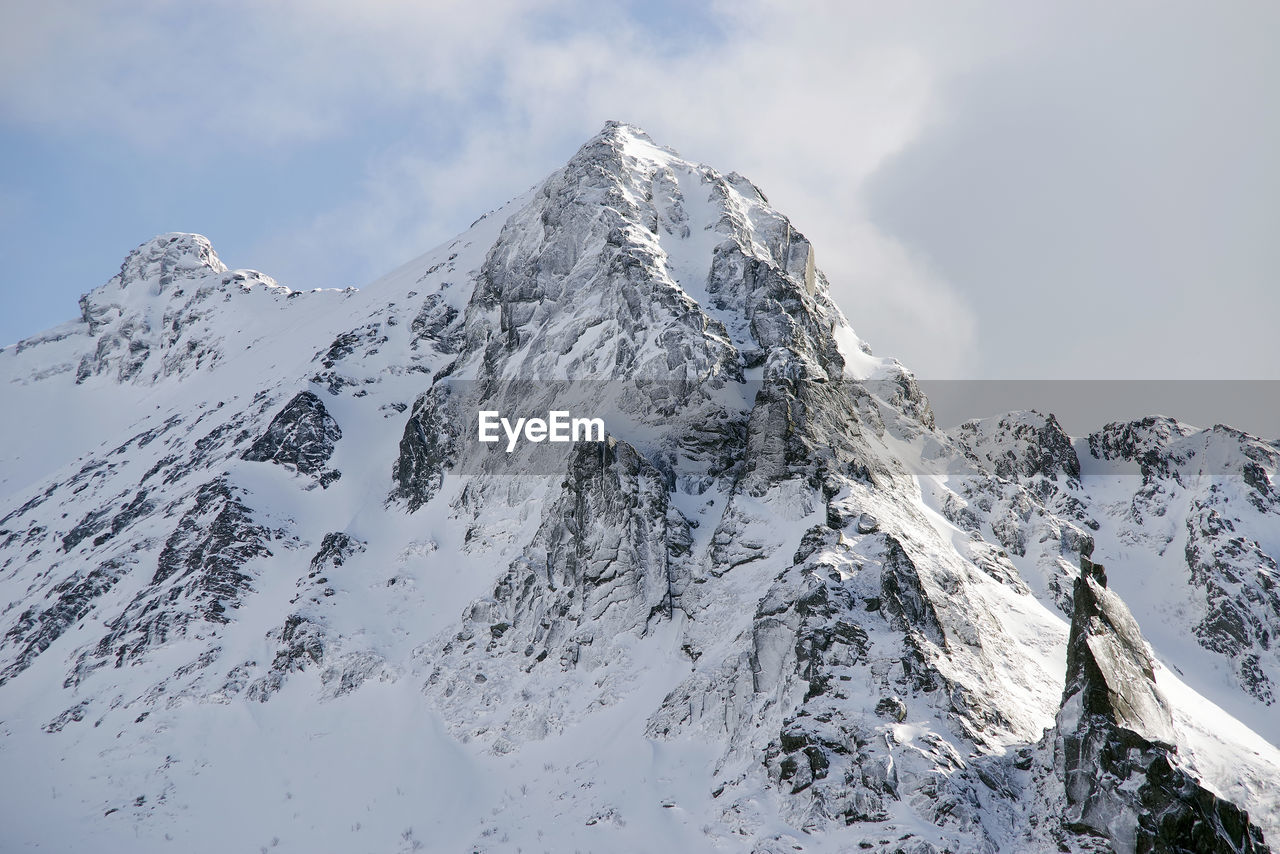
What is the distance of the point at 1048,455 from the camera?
78.9 metres

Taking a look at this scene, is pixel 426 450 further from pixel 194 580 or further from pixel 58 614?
pixel 58 614

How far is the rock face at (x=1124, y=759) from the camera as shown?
2773 centimetres

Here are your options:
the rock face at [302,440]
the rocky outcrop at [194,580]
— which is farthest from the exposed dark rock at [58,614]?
the rock face at [302,440]

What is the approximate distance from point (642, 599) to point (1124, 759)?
2454 centimetres

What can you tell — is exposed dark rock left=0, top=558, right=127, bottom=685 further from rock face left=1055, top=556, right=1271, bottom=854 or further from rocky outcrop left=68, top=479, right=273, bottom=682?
rock face left=1055, top=556, right=1271, bottom=854

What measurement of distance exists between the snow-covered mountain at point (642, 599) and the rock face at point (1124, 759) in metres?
0.13

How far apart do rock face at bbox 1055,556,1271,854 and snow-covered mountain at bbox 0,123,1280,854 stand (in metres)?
0.13

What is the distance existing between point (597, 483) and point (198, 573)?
32699 mm

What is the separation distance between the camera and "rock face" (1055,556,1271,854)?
27734 mm

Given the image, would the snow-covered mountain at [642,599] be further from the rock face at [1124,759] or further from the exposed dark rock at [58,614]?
the exposed dark rock at [58,614]

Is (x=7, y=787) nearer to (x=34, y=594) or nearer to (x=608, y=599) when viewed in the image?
(x=34, y=594)

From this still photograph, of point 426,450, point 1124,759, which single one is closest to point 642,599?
point 1124,759

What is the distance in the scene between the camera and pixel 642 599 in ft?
157

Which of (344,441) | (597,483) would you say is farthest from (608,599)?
(344,441)
